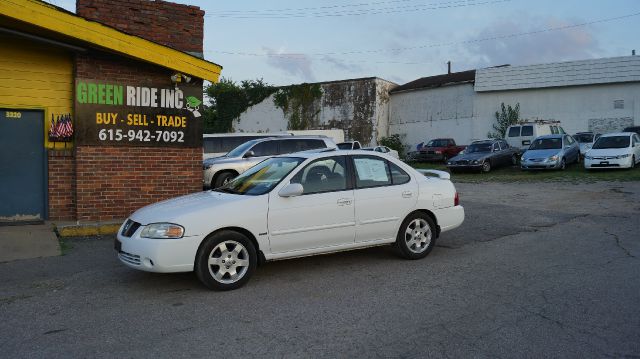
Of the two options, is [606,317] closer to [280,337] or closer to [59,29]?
[280,337]

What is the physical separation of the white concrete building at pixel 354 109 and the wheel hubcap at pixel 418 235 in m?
27.5

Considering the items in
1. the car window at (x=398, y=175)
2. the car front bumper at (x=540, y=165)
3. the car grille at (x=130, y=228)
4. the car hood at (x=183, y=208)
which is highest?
the car window at (x=398, y=175)

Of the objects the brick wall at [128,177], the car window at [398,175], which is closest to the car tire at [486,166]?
the brick wall at [128,177]

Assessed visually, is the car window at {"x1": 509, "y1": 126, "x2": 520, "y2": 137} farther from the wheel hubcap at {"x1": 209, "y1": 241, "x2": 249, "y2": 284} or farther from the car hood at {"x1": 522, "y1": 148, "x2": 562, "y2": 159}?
the wheel hubcap at {"x1": 209, "y1": 241, "x2": 249, "y2": 284}

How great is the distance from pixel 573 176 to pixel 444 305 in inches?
640

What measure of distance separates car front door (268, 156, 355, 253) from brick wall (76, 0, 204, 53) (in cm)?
588

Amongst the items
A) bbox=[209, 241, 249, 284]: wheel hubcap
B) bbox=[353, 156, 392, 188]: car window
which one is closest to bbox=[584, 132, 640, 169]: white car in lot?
bbox=[353, 156, 392, 188]: car window

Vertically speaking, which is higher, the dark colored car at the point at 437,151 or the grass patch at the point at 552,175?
the dark colored car at the point at 437,151

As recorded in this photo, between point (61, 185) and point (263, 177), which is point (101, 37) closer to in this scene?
point (61, 185)

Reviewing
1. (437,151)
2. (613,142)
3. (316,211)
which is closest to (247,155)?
(316,211)

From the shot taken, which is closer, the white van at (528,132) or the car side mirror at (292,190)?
the car side mirror at (292,190)

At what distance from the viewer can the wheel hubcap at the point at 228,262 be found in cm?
595

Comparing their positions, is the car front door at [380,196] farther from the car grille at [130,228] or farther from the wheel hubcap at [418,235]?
the car grille at [130,228]

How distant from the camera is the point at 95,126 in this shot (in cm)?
986
